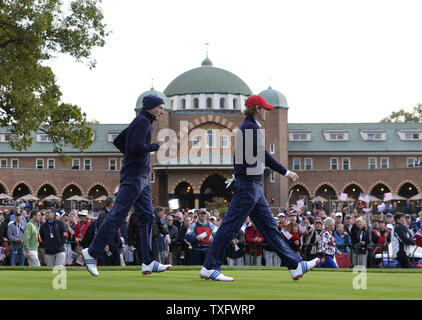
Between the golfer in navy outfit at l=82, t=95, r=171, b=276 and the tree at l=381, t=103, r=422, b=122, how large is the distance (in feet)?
289

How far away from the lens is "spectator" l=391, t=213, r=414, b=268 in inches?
578

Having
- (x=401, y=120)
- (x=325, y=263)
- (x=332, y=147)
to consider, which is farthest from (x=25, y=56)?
(x=401, y=120)

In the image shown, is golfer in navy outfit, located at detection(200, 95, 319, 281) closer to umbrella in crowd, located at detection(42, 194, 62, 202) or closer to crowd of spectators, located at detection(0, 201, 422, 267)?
crowd of spectators, located at detection(0, 201, 422, 267)

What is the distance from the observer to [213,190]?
69125 millimetres

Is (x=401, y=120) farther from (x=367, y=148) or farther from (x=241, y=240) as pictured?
(x=241, y=240)

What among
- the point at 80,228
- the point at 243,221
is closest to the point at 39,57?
the point at 80,228

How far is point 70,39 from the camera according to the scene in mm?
25453

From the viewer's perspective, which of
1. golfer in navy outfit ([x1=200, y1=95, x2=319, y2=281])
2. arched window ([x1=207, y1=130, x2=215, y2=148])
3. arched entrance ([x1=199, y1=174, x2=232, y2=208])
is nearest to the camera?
golfer in navy outfit ([x1=200, y1=95, x2=319, y2=281])

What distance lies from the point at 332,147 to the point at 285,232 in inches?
2449

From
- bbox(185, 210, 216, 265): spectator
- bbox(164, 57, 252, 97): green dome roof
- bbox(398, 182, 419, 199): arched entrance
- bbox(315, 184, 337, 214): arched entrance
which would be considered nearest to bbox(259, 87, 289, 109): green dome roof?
bbox(164, 57, 252, 97): green dome roof

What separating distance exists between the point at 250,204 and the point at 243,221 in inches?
8.4

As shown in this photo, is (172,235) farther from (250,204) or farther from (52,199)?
(52,199)

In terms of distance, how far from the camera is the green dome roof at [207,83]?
79.4 metres

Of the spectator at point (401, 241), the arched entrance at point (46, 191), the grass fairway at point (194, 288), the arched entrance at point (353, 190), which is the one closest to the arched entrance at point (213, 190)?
the arched entrance at point (353, 190)
